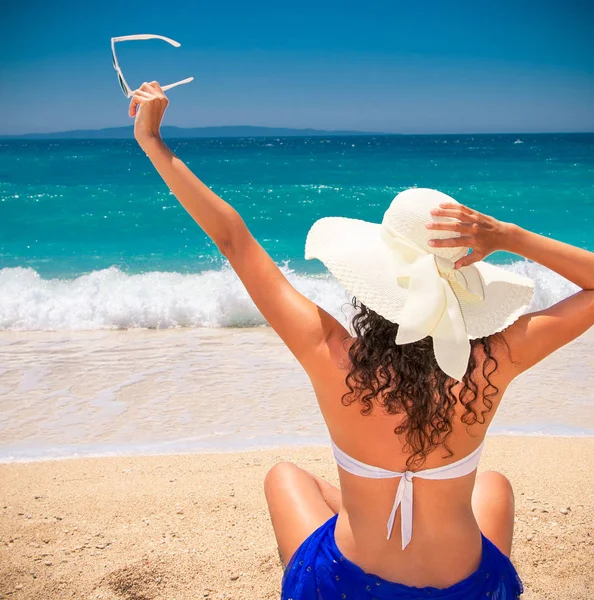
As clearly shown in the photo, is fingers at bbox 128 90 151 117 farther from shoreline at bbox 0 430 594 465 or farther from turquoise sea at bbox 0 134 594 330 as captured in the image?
turquoise sea at bbox 0 134 594 330

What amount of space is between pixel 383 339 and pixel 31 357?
4851 millimetres

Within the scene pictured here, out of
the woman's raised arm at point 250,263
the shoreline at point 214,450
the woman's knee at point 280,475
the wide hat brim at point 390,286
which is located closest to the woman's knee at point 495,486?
the woman's knee at point 280,475

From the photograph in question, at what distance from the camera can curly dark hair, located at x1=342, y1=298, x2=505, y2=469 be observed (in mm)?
1531

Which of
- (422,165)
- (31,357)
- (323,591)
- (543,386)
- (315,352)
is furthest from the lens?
(422,165)

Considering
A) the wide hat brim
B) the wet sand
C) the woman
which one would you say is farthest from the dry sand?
the wide hat brim

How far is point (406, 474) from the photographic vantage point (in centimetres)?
157

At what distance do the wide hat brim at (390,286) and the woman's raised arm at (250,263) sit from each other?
0.11 meters

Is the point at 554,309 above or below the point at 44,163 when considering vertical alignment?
above

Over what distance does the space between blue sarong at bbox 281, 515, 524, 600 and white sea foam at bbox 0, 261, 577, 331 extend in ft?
15.8

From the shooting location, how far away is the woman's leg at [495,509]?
1987 mm

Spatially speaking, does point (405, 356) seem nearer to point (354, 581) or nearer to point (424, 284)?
point (424, 284)

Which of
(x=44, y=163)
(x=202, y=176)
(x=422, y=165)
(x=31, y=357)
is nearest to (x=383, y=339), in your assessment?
(x=31, y=357)

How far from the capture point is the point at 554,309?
161 cm

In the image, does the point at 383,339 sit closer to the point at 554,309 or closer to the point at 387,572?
the point at 554,309
